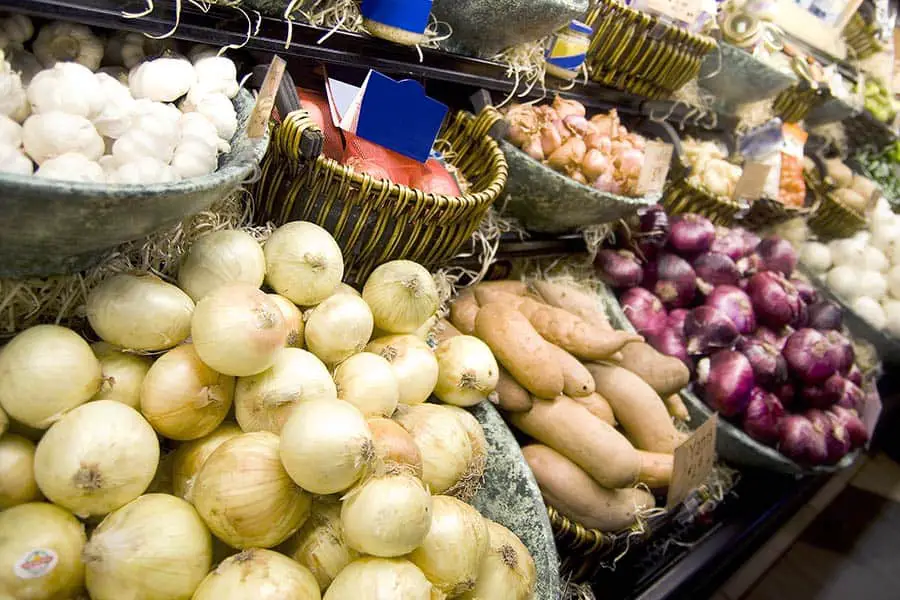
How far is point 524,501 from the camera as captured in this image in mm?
1168

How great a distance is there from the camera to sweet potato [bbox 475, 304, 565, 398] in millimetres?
1366

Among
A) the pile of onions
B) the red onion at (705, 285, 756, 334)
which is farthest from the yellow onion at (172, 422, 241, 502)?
the red onion at (705, 285, 756, 334)

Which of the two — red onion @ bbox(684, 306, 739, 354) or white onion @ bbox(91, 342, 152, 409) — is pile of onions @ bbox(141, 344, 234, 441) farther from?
red onion @ bbox(684, 306, 739, 354)

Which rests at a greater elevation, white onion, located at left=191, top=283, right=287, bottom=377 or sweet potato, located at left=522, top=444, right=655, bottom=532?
white onion, located at left=191, top=283, right=287, bottom=377

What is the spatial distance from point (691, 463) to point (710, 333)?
568 millimetres

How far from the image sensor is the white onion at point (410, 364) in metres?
1.09

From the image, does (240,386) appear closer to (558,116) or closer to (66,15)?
(66,15)

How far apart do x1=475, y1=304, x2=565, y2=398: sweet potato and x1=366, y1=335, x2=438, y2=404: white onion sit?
0.28 m

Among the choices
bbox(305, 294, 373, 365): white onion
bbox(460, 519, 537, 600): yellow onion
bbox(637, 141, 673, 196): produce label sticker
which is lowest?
bbox(460, 519, 537, 600): yellow onion

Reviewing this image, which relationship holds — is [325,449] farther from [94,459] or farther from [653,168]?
[653,168]

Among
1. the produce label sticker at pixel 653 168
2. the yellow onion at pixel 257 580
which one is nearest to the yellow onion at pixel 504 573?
the yellow onion at pixel 257 580

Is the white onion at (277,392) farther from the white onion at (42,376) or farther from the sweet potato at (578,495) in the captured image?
the sweet potato at (578,495)

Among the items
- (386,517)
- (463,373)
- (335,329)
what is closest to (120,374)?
(335,329)

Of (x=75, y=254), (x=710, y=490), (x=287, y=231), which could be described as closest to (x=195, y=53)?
(x=287, y=231)
